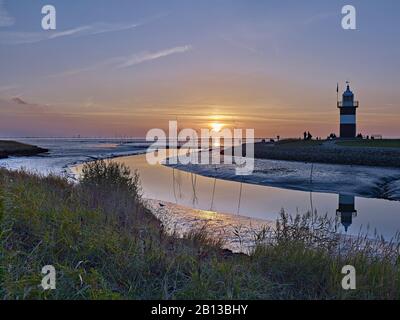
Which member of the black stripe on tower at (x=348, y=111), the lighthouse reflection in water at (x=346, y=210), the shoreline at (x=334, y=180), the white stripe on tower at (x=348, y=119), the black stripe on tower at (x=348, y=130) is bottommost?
the lighthouse reflection in water at (x=346, y=210)

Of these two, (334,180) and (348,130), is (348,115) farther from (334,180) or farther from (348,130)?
(334,180)

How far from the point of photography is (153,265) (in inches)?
221

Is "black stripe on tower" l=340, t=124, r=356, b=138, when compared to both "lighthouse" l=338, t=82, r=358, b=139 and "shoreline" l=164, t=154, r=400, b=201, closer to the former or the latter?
"lighthouse" l=338, t=82, r=358, b=139

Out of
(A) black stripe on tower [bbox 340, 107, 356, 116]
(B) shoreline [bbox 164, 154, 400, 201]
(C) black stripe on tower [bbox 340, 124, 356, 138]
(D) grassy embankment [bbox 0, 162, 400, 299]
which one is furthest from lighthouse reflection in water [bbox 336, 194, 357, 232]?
(C) black stripe on tower [bbox 340, 124, 356, 138]

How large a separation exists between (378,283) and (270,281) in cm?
152

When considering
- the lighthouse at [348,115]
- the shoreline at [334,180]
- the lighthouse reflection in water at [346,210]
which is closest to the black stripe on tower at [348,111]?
the lighthouse at [348,115]

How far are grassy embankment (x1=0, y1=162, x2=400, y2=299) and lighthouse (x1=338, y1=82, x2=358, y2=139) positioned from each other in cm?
6183

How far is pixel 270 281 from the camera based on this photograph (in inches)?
217

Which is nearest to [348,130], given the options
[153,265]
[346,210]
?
[346,210]

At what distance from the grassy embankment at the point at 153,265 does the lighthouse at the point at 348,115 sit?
61.8 metres

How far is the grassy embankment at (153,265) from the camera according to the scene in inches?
188

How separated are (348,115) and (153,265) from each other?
2554 inches

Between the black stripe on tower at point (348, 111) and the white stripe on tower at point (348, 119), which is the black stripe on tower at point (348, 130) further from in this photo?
the black stripe on tower at point (348, 111)

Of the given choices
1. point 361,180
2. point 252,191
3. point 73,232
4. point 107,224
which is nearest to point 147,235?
point 107,224
